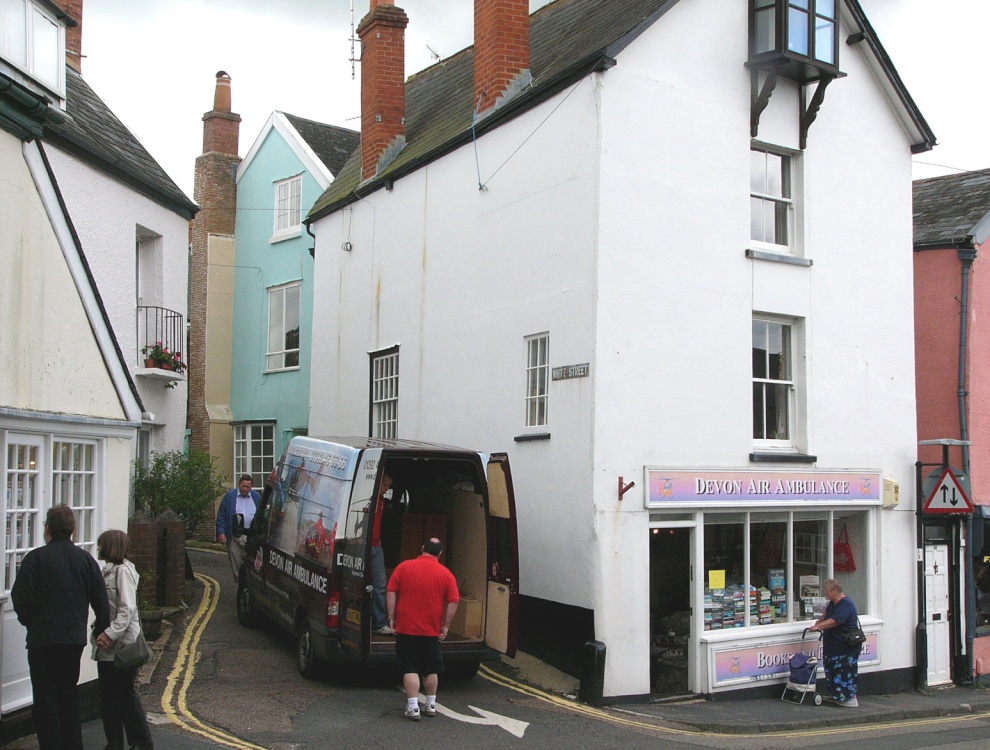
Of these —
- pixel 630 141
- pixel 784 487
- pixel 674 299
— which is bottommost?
pixel 784 487

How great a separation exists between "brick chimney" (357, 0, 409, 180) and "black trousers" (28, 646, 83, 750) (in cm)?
1175

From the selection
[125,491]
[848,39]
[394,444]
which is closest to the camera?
[125,491]

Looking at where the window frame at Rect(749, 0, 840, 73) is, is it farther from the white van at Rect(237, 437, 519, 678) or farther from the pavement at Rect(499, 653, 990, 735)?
→ the pavement at Rect(499, 653, 990, 735)

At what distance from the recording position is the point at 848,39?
1477cm

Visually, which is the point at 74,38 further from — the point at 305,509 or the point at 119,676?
the point at 119,676

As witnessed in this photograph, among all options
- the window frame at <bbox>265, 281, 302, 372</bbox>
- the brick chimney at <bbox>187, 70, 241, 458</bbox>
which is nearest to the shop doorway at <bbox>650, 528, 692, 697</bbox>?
the window frame at <bbox>265, 281, 302, 372</bbox>

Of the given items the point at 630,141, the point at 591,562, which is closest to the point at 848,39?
the point at 630,141

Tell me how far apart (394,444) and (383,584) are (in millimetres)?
1601

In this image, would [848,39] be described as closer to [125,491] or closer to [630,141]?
[630,141]

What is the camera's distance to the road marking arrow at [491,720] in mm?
9883

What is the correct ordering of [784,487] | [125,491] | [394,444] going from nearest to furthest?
[125,491] < [394,444] < [784,487]

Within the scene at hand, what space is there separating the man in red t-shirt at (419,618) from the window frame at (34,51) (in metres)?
5.56

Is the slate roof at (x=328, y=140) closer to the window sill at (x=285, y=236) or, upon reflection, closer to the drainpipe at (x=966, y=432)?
the window sill at (x=285, y=236)

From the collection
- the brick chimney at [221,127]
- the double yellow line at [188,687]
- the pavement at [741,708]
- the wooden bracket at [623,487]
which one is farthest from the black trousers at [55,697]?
the brick chimney at [221,127]
